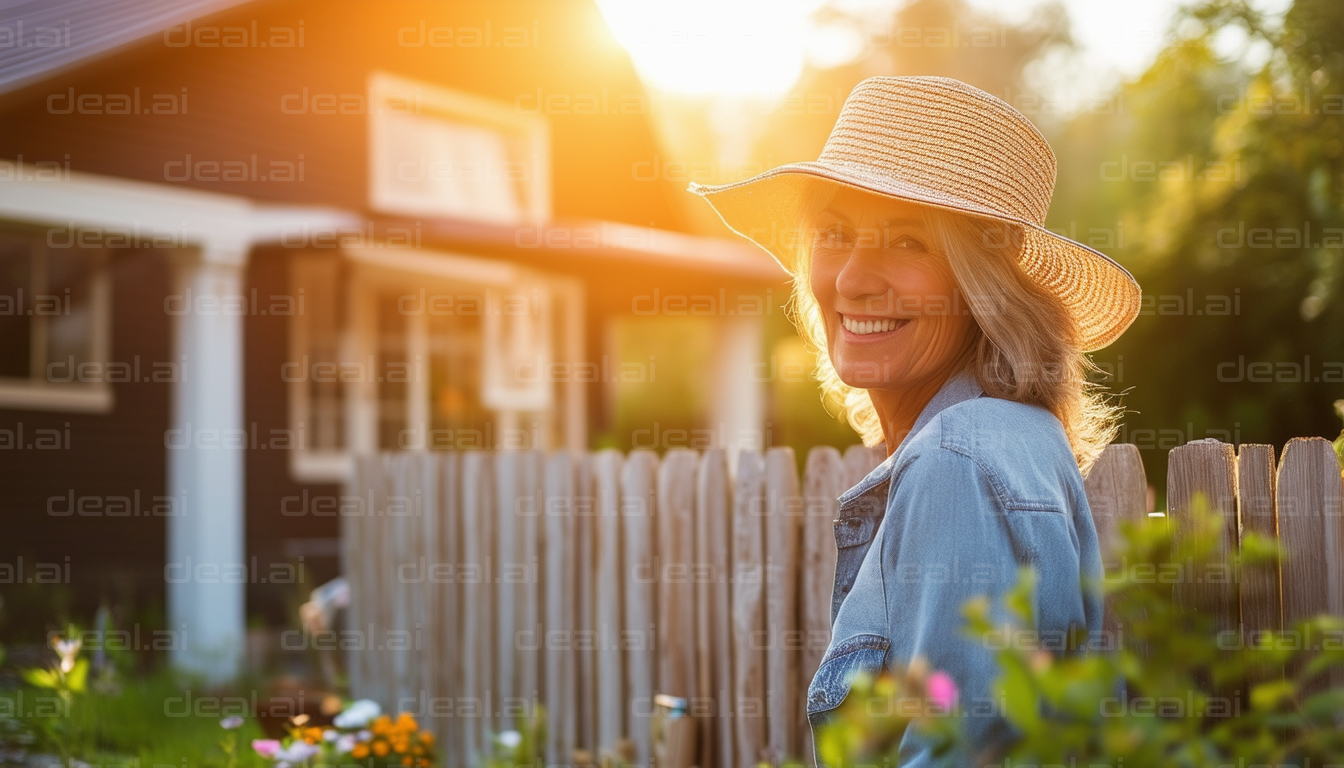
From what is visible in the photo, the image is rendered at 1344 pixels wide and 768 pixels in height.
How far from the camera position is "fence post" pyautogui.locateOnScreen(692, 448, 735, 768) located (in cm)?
362

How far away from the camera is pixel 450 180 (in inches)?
478

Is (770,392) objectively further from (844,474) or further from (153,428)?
(844,474)

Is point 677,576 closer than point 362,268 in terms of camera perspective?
Yes

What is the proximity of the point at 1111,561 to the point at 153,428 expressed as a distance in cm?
985

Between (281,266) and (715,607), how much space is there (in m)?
7.63

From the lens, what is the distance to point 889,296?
1996 millimetres

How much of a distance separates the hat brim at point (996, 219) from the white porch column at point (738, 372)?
954 cm

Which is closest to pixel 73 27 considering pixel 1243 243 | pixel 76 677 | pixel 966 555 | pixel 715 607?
pixel 76 677

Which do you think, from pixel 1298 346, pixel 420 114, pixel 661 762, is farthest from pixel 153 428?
pixel 1298 346

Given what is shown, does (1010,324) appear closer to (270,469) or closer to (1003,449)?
(1003,449)

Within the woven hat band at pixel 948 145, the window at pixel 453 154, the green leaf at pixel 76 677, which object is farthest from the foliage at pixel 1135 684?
the window at pixel 453 154

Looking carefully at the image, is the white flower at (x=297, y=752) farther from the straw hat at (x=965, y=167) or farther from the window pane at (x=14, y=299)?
the window pane at (x=14, y=299)

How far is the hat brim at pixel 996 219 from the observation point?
1.91 m

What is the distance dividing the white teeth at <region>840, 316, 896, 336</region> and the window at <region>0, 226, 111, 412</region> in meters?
8.96
